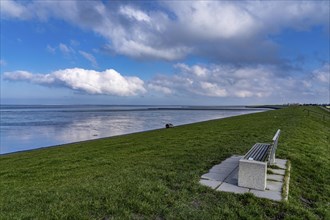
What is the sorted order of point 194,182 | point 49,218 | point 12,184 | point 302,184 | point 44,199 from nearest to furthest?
point 49,218, point 44,199, point 194,182, point 302,184, point 12,184

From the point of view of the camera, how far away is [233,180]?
5.57 meters

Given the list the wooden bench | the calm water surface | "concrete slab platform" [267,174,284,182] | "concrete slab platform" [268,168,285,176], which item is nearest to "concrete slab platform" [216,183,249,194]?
the wooden bench

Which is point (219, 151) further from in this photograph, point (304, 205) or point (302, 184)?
point (304, 205)

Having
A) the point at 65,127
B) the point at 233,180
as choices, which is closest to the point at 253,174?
the point at 233,180

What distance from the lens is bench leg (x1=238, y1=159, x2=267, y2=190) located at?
5.01m

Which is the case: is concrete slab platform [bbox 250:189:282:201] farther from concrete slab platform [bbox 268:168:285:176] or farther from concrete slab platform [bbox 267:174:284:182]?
concrete slab platform [bbox 268:168:285:176]

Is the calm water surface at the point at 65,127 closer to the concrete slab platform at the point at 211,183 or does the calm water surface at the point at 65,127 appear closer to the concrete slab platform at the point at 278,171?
the concrete slab platform at the point at 211,183

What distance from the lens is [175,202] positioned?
4.43 m

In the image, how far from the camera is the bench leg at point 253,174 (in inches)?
197

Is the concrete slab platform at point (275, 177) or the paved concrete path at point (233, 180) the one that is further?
the concrete slab platform at point (275, 177)

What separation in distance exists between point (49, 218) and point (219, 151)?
599 centimetres

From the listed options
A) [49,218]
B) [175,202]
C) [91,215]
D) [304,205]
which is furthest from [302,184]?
[49,218]

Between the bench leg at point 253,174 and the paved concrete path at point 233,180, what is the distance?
104 mm

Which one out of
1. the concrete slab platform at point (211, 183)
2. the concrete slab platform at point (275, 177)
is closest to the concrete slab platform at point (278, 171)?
the concrete slab platform at point (275, 177)
